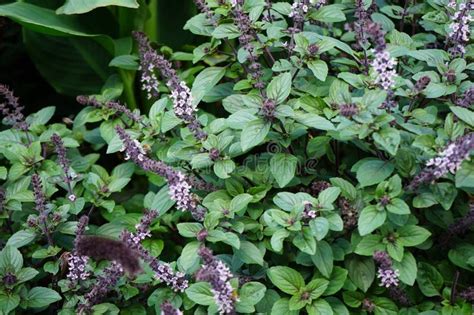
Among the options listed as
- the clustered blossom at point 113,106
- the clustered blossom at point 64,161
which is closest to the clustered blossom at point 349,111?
the clustered blossom at point 113,106

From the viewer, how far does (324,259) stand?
1.77 meters

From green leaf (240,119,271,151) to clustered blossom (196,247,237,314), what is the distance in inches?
13.1

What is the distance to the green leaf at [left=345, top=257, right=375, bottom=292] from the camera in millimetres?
1802

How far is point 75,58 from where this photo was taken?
309 centimetres

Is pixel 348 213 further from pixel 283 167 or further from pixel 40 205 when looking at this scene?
pixel 40 205

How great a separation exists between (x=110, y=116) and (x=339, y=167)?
86cm

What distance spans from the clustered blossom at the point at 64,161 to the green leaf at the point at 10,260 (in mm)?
237

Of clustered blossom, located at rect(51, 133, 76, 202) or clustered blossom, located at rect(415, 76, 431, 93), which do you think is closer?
clustered blossom, located at rect(415, 76, 431, 93)

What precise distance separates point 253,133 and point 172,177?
248 millimetres

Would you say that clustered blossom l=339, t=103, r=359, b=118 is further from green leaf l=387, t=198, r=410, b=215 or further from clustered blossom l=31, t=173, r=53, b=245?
clustered blossom l=31, t=173, r=53, b=245

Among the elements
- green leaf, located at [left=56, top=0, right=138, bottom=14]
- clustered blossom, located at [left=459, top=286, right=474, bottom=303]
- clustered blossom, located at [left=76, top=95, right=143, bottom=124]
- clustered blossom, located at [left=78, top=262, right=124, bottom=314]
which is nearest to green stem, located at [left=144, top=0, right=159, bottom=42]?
green leaf, located at [left=56, top=0, right=138, bottom=14]

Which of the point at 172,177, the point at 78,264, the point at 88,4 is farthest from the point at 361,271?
the point at 88,4

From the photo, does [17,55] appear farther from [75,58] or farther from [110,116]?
[110,116]

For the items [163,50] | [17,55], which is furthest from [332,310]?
[17,55]
